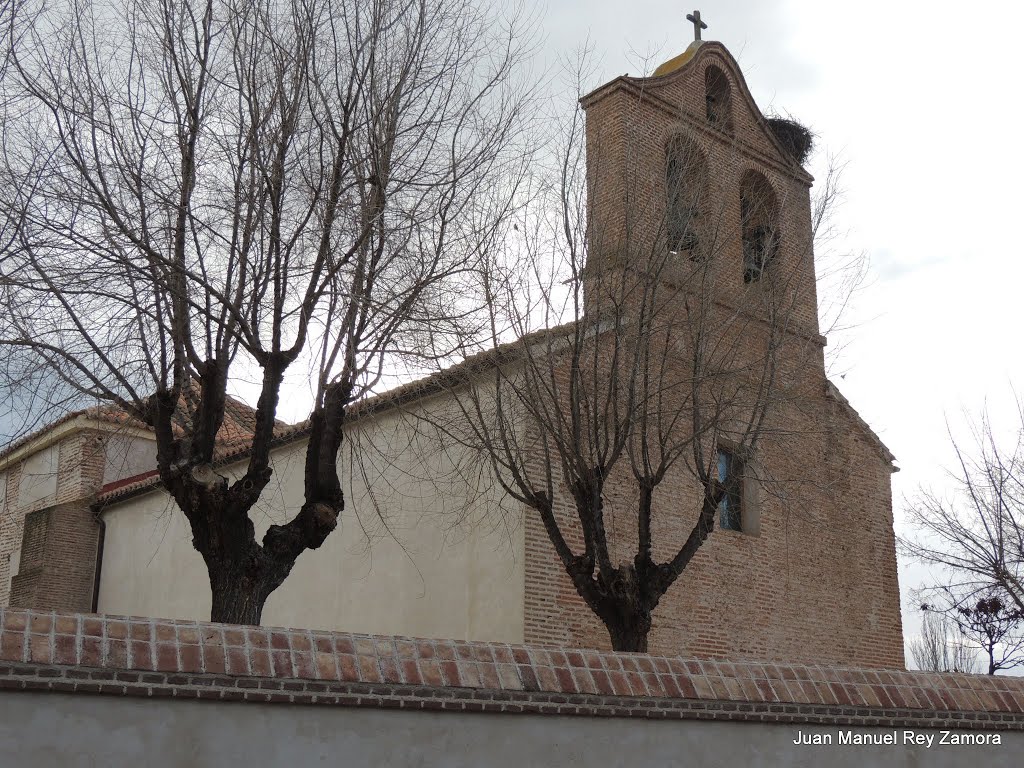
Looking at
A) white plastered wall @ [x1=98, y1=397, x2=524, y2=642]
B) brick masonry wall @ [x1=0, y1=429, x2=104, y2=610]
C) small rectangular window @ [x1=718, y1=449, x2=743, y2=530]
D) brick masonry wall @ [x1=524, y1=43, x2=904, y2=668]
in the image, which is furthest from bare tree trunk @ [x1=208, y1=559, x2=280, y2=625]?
brick masonry wall @ [x1=0, y1=429, x2=104, y2=610]

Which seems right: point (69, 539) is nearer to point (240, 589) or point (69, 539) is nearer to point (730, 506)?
point (730, 506)

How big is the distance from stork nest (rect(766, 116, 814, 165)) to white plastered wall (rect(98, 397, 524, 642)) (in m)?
7.98

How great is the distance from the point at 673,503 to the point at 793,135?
23.5 ft

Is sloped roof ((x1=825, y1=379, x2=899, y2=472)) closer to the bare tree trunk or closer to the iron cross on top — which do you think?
the iron cross on top

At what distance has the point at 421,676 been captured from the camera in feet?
16.4

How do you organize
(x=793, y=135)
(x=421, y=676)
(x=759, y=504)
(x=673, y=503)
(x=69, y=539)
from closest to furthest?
(x=421, y=676) → (x=673, y=503) → (x=759, y=504) → (x=793, y=135) → (x=69, y=539)

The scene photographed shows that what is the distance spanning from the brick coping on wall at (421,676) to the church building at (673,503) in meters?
4.37

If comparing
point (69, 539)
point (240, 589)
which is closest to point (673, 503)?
point (240, 589)

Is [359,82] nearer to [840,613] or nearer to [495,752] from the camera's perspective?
[495,752]

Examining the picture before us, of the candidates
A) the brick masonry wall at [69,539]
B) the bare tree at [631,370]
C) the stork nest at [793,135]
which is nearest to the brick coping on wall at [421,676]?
the bare tree at [631,370]

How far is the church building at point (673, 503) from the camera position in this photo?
11625 mm

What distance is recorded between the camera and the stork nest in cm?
1781

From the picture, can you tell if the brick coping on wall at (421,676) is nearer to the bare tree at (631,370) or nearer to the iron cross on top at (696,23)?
the bare tree at (631,370)

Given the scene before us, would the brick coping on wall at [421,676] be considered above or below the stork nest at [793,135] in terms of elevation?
below
